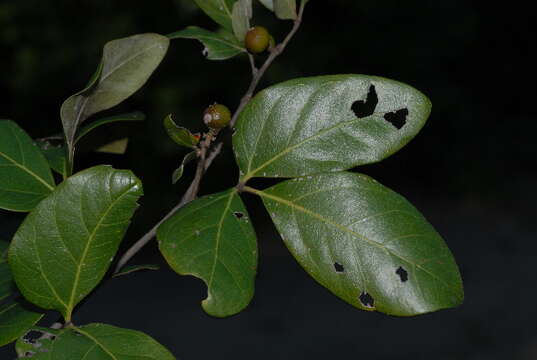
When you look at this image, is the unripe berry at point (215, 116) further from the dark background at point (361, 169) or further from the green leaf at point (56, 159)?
the dark background at point (361, 169)

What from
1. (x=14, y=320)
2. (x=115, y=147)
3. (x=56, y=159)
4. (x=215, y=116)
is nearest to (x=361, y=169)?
(x=115, y=147)

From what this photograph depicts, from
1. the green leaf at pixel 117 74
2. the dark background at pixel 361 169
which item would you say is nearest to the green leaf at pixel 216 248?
the green leaf at pixel 117 74

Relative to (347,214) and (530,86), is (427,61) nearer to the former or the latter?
(530,86)

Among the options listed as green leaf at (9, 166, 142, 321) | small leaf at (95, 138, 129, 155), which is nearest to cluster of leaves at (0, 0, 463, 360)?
green leaf at (9, 166, 142, 321)

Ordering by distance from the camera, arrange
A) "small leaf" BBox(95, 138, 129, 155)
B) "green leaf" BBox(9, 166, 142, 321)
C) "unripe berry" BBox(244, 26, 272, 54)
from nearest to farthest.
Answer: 1. "green leaf" BBox(9, 166, 142, 321)
2. "unripe berry" BBox(244, 26, 272, 54)
3. "small leaf" BBox(95, 138, 129, 155)

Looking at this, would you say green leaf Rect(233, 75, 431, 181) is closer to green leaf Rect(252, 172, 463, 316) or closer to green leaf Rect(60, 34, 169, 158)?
green leaf Rect(252, 172, 463, 316)
